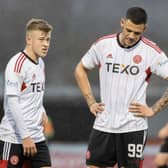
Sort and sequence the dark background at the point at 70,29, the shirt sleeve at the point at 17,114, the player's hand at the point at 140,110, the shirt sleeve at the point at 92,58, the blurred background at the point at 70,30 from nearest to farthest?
the shirt sleeve at the point at 17,114 < the player's hand at the point at 140,110 < the shirt sleeve at the point at 92,58 < the blurred background at the point at 70,30 < the dark background at the point at 70,29

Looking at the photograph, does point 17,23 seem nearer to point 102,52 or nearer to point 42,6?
point 42,6

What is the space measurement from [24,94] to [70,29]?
12.0 metres

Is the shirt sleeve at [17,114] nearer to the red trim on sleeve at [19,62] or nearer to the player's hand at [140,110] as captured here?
the red trim on sleeve at [19,62]

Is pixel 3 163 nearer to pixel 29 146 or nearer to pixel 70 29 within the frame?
pixel 29 146

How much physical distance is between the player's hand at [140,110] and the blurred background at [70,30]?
9.12 meters

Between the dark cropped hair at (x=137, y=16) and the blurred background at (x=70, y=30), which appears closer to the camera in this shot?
the dark cropped hair at (x=137, y=16)

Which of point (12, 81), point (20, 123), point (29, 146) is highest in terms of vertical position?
point (12, 81)

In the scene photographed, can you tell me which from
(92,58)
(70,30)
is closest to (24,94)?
(92,58)

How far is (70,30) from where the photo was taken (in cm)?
1870

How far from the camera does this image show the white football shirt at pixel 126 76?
7.03 m

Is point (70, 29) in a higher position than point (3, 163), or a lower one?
lower

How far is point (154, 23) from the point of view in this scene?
751 inches

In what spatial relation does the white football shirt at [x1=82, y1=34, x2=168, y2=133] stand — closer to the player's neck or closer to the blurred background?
the player's neck

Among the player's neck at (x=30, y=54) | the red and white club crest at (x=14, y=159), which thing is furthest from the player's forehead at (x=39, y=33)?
the red and white club crest at (x=14, y=159)
